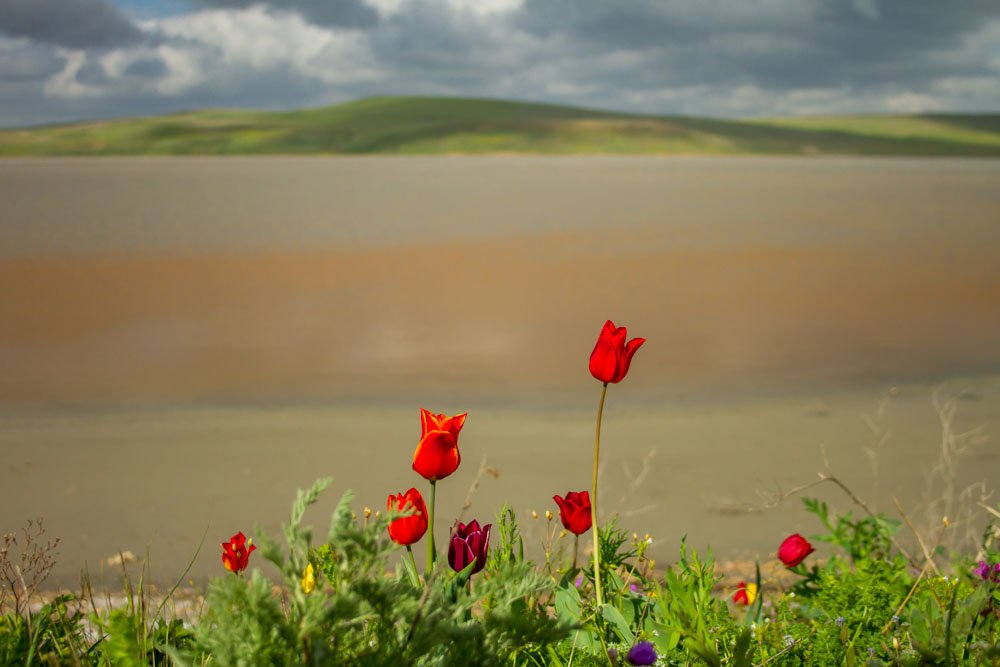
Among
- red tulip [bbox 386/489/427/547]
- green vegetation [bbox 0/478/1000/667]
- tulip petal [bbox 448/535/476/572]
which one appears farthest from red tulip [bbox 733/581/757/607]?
red tulip [bbox 386/489/427/547]

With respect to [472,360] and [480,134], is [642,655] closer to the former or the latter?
[472,360]

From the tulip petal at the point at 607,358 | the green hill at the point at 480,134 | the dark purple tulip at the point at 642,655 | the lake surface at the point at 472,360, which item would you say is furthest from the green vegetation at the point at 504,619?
the green hill at the point at 480,134

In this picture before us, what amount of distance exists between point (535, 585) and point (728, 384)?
7.60 meters

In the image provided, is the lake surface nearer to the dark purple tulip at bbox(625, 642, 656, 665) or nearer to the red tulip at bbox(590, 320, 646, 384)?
the red tulip at bbox(590, 320, 646, 384)

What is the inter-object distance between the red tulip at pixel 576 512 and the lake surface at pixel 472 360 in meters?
1.44

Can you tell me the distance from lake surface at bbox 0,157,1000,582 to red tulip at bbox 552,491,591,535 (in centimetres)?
144

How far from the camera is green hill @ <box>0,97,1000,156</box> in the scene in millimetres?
81312

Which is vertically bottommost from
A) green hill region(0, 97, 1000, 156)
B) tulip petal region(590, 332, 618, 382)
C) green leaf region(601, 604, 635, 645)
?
green leaf region(601, 604, 635, 645)

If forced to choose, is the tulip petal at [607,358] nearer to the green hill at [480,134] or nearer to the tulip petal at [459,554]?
the tulip petal at [459,554]

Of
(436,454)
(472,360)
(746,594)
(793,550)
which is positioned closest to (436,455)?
(436,454)

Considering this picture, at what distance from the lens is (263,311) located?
12234 millimetres

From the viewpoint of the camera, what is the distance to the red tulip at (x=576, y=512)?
2154 mm

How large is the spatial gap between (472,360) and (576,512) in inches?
302

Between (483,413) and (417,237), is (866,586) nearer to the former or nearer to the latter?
(483,413)
